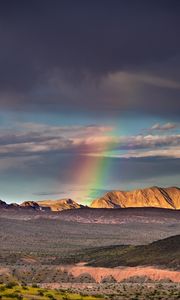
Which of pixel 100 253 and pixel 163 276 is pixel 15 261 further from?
pixel 163 276

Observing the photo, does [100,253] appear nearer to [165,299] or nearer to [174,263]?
[174,263]

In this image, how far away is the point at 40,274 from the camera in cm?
11869

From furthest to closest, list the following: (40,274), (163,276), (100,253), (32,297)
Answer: (100,253) → (40,274) → (163,276) → (32,297)

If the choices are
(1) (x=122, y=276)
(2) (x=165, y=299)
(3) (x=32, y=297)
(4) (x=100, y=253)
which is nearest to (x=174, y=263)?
(1) (x=122, y=276)

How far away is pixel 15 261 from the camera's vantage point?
14925 cm

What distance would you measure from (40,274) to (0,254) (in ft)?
177

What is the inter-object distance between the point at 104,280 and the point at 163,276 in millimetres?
12196

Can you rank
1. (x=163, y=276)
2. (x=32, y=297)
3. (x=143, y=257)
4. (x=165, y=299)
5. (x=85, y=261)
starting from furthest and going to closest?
(x=85, y=261)
(x=143, y=257)
(x=163, y=276)
(x=165, y=299)
(x=32, y=297)

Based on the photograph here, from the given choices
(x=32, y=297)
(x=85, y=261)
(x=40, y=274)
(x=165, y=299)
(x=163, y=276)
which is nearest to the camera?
(x=32, y=297)

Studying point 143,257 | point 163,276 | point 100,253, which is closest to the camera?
point 163,276

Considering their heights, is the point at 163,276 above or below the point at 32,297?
below

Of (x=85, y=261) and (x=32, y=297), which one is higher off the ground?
(x=32, y=297)

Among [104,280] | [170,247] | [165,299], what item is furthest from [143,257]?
[165,299]

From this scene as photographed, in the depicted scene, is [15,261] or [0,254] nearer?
[15,261]
